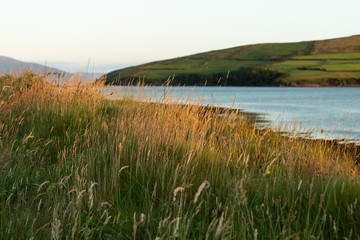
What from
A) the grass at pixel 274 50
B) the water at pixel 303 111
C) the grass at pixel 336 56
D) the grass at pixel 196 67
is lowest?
the water at pixel 303 111

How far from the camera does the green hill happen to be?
300 ft

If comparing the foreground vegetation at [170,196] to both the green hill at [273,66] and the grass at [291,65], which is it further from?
the grass at [291,65]

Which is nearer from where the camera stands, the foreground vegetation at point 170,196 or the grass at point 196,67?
the foreground vegetation at point 170,196

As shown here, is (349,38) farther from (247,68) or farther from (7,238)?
(7,238)

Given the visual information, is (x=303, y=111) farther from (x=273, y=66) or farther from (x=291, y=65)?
(x=273, y=66)

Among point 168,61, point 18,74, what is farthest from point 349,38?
point 18,74

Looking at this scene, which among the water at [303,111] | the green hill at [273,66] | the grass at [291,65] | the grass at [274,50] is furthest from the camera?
the grass at [274,50]

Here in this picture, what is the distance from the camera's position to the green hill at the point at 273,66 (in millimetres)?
91431

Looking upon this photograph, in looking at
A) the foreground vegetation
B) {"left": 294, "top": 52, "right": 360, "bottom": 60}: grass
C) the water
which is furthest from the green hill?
the foreground vegetation

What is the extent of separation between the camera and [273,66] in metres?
104

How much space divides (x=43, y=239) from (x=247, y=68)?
109132 mm

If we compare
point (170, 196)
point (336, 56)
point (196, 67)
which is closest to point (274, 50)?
point (336, 56)

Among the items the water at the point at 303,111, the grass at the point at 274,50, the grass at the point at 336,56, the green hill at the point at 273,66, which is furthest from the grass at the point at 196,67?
the water at the point at 303,111

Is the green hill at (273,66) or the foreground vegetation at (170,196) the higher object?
the green hill at (273,66)
